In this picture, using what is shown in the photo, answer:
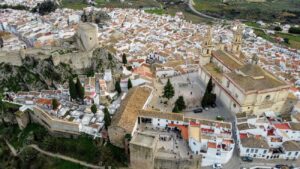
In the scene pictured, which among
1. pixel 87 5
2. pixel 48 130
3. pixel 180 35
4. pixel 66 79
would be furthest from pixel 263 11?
pixel 48 130

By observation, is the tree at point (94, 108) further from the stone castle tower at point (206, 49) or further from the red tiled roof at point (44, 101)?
the stone castle tower at point (206, 49)

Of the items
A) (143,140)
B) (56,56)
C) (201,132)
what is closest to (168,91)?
(201,132)

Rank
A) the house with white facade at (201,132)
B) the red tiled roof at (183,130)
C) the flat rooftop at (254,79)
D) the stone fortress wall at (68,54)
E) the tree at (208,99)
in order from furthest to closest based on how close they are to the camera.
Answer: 1. the stone fortress wall at (68,54)
2. the tree at (208,99)
3. the flat rooftop at (254,79)
4. the red tiled roof at (183,130)
5. the house with white facade at (201,132)

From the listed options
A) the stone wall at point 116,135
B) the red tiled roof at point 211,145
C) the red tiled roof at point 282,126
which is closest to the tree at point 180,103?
the red tiled roof at point 211,145

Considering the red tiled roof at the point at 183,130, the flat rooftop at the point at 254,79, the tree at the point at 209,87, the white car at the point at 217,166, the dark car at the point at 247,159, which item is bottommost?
the white car at the point at 217,166

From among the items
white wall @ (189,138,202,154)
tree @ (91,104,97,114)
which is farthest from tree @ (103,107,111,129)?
white wall @ (189,138,202,154)

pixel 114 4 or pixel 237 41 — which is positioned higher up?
pixel 237 41

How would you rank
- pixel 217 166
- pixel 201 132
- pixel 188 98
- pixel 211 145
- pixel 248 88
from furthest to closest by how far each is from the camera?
pixel 188 98 → pixel 248 88 → pixel 201 132 → pixel 217 166 → pixel 211 145

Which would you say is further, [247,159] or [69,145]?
[69,145]

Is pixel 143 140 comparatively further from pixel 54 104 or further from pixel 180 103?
pixel 54 104

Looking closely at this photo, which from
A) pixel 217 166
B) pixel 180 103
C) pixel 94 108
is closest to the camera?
pixel 217 166
